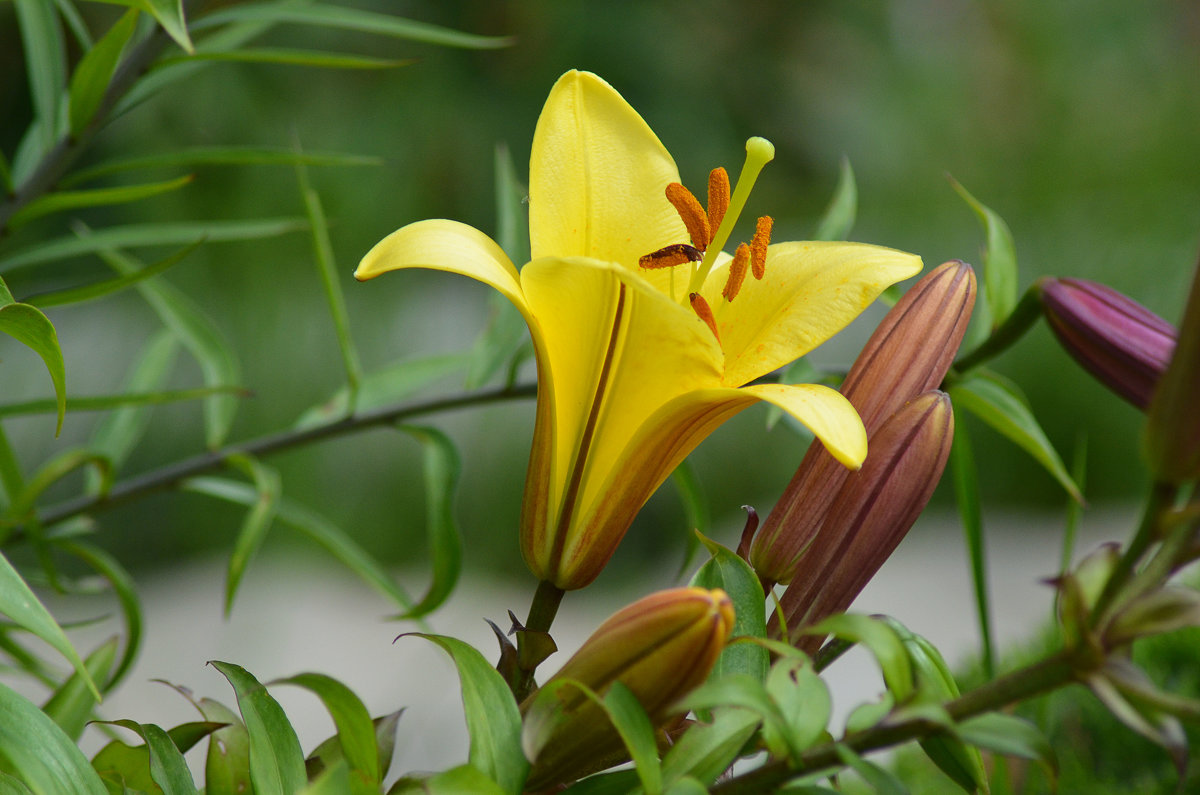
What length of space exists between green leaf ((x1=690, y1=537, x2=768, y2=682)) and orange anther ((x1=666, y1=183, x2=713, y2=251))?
10cm

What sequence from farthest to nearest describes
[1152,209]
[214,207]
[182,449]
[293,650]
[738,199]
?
[1152,209], [214,207], [182,449], [293,650], [738,199]

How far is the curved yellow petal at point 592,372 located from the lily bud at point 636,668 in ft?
0.17

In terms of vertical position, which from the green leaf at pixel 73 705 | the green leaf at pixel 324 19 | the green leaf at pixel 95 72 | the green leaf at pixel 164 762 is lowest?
the green leaf at pixel 73 705

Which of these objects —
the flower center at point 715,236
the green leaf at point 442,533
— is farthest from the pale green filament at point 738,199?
the green leaf at point 442,533

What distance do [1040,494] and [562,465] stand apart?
183cm

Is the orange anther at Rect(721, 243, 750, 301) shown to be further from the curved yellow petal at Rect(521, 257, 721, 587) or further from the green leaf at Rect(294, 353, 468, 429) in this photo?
the green leaf at Rect(294, 353, 468, 429)

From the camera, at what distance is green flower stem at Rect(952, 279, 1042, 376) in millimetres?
281

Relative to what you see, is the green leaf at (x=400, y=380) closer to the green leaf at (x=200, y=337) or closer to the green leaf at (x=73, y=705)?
the green leaf at (x=200, y=337)

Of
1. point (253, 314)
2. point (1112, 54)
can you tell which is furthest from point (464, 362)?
point (1112, 54)

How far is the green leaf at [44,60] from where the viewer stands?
0.33 metres

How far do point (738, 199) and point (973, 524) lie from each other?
0.39 feet

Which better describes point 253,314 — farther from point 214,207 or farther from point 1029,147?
point 1029,147

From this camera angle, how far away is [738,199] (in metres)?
0.27

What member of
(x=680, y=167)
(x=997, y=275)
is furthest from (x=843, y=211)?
(x=680, y=167)
